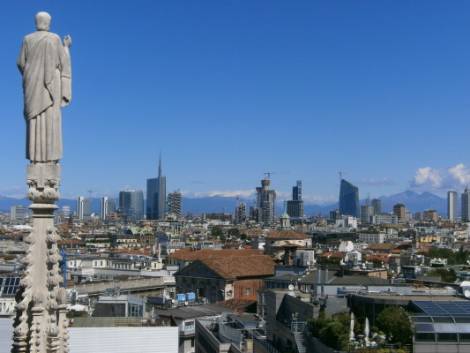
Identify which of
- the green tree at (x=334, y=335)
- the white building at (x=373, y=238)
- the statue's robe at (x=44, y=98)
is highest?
the statue's robe at (x=44, y=98)

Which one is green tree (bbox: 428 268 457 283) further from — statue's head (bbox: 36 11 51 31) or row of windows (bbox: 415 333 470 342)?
statue's head (bbox: 36 11 51 31)

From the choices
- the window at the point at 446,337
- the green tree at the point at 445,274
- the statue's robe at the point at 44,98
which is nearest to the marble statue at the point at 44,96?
the statue's robe at the point at 44,98

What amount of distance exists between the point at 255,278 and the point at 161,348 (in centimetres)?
5509

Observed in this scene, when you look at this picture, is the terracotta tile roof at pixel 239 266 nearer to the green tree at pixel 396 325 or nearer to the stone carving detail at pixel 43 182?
the green tree at pixel 396 325

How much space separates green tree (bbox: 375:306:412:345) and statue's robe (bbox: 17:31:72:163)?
68.7 ft

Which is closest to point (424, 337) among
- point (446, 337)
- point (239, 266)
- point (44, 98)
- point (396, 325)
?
point (446, 337)

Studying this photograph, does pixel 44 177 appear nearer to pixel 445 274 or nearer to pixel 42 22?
pixel 42 22

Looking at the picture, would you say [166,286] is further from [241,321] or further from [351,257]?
[241,321]

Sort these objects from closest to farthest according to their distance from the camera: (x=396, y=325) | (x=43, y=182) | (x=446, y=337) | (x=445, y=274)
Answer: (x=43, y=182) → (x=446, y=337) → (x=396, y=325) → (x=445, y=274)

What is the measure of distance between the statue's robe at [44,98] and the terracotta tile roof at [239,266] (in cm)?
6886

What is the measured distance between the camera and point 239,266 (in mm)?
77250

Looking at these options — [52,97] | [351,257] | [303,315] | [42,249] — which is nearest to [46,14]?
[52,97]

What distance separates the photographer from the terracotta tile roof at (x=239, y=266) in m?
75.5

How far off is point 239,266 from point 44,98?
7165 cm
